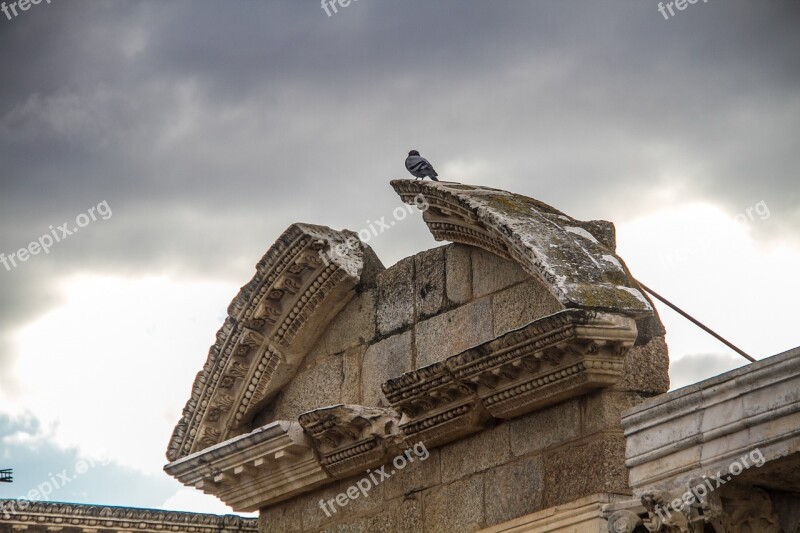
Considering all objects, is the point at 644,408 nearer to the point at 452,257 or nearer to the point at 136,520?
the point at 452,257

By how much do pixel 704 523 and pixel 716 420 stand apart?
17.0 inches

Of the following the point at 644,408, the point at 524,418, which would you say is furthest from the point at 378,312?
the point at 644,408

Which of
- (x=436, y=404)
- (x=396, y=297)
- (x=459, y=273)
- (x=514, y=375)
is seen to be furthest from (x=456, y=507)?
(x=396, y=297)

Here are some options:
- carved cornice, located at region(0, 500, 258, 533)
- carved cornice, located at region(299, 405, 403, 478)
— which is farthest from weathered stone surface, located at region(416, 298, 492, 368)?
carved cornice, located at region(0, 500, 258, 533)

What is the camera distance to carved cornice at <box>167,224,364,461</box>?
966cm

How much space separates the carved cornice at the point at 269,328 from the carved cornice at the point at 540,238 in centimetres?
74

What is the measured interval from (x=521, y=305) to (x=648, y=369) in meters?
0.85

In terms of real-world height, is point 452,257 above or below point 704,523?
above

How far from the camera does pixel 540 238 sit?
26.5 feet

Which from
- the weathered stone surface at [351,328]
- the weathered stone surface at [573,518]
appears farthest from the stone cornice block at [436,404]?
the weathered stone surface at [351,328]

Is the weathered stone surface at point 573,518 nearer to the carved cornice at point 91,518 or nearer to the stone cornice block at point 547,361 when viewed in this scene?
the stone cornice block at point 547,361

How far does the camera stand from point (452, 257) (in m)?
9.15

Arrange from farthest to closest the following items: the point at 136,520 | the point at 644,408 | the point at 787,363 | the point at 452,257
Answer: the point at 136,520
the point at 452,257
the point at 644,408
the point at 787,363

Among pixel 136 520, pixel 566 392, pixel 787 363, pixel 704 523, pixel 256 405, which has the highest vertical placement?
pixel 136 520
